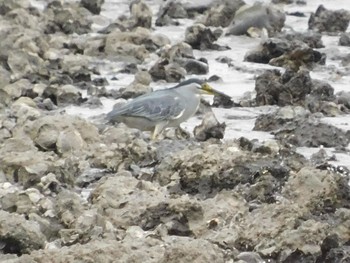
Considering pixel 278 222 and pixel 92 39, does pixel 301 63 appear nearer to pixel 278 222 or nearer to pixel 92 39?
pixel 92 39

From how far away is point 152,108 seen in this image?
29.0 ft

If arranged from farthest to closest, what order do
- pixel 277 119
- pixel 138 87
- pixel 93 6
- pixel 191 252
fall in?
pixel 93 6 → pixel 138 87 → pixel 277 119 → pixel 191 252

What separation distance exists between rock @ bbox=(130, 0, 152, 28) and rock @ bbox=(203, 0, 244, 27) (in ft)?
1.84

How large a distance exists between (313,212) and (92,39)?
5.83 m

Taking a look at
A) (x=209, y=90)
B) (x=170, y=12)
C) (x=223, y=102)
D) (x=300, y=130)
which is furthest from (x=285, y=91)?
(x=170, y=12)

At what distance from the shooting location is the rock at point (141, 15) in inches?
497

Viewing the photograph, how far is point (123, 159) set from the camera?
7504 millimetres

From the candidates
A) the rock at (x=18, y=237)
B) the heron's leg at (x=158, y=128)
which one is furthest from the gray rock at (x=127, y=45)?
the rock at (x=18, y=237)

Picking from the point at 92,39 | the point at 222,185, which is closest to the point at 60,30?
the point at 92,39

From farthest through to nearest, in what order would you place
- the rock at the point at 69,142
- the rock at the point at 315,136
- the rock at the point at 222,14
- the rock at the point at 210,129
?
the rock at the point at 222,14
the rock at the point at 210,129
the rock at the point at 315,136
the rock at the point at 69,142

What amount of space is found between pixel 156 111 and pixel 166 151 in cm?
106

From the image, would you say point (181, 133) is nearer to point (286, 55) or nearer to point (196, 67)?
point (196, 67)

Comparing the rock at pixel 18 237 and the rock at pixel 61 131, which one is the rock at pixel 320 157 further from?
the rock at pixel 18 237

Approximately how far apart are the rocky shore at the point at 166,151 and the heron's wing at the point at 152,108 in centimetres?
13
